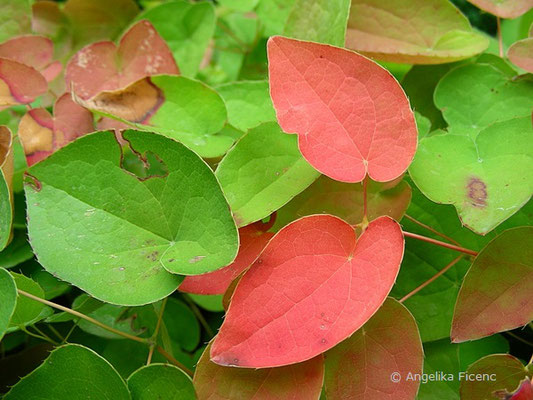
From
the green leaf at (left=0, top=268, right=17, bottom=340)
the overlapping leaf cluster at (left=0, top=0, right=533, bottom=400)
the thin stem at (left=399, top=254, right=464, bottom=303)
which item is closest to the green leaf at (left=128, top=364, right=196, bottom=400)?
the overlapping leaf cluster at (left=0, top=0, right=533, bottom=400)

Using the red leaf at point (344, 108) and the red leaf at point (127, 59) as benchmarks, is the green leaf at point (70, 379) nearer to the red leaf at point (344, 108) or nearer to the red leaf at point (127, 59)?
the red leaf at point (344, 108)

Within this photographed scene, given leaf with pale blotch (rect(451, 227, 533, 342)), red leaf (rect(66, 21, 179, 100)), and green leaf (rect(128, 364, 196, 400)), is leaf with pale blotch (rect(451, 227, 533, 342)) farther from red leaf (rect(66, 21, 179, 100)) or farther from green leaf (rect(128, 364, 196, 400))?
red leaf (rect(66, 21, 179, 100))

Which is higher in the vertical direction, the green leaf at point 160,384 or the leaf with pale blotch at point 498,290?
the leaf with pale blotch at point 498,290

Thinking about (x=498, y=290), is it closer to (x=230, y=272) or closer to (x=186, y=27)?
(x=230, y=272)

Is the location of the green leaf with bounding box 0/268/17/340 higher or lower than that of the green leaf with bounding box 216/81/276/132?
lower

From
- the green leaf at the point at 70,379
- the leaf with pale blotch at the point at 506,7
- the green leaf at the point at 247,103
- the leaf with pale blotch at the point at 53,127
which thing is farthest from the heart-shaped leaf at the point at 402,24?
the green leaf at the point at 70,379

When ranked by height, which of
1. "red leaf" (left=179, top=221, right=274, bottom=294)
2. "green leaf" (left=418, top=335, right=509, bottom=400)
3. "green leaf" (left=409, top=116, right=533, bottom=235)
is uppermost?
"green leaf" (left=409, top=116, right=533, bottom=235)
